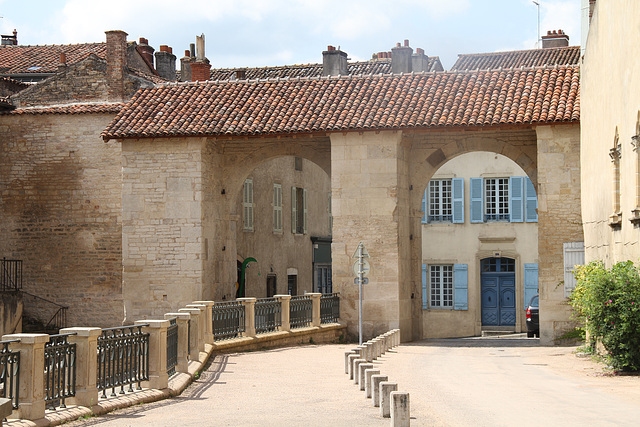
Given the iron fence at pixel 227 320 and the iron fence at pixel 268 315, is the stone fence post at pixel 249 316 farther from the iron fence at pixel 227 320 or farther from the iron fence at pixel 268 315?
the iron fence at pixel 268 315

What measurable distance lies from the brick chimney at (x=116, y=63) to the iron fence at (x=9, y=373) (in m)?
21.1

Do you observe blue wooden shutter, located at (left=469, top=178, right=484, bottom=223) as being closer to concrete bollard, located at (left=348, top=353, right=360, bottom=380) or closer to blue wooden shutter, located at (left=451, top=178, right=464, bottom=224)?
blue wooden shutter, located at (left=451, top=178, right=464, bottom=224)

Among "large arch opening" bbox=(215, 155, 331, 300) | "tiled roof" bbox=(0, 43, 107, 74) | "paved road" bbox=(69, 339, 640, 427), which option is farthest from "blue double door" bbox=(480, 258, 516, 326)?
"tiled roof" bbox=(0, 43, 107, 74)

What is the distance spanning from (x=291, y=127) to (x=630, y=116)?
11927mm

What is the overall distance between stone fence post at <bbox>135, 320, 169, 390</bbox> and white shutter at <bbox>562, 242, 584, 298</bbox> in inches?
497

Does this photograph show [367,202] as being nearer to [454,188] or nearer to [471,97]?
[471,97]

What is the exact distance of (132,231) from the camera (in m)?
27.2

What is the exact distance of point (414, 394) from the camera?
517 inches

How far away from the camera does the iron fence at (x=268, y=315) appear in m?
22.5

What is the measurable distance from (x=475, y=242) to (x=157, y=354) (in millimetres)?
24665

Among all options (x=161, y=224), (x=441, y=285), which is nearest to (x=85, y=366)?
(x=161, y=224)

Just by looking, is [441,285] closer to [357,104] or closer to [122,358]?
[357,104]

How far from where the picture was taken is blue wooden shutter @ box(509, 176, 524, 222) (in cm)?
3694

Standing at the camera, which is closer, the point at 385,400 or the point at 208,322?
the point at 385,400
